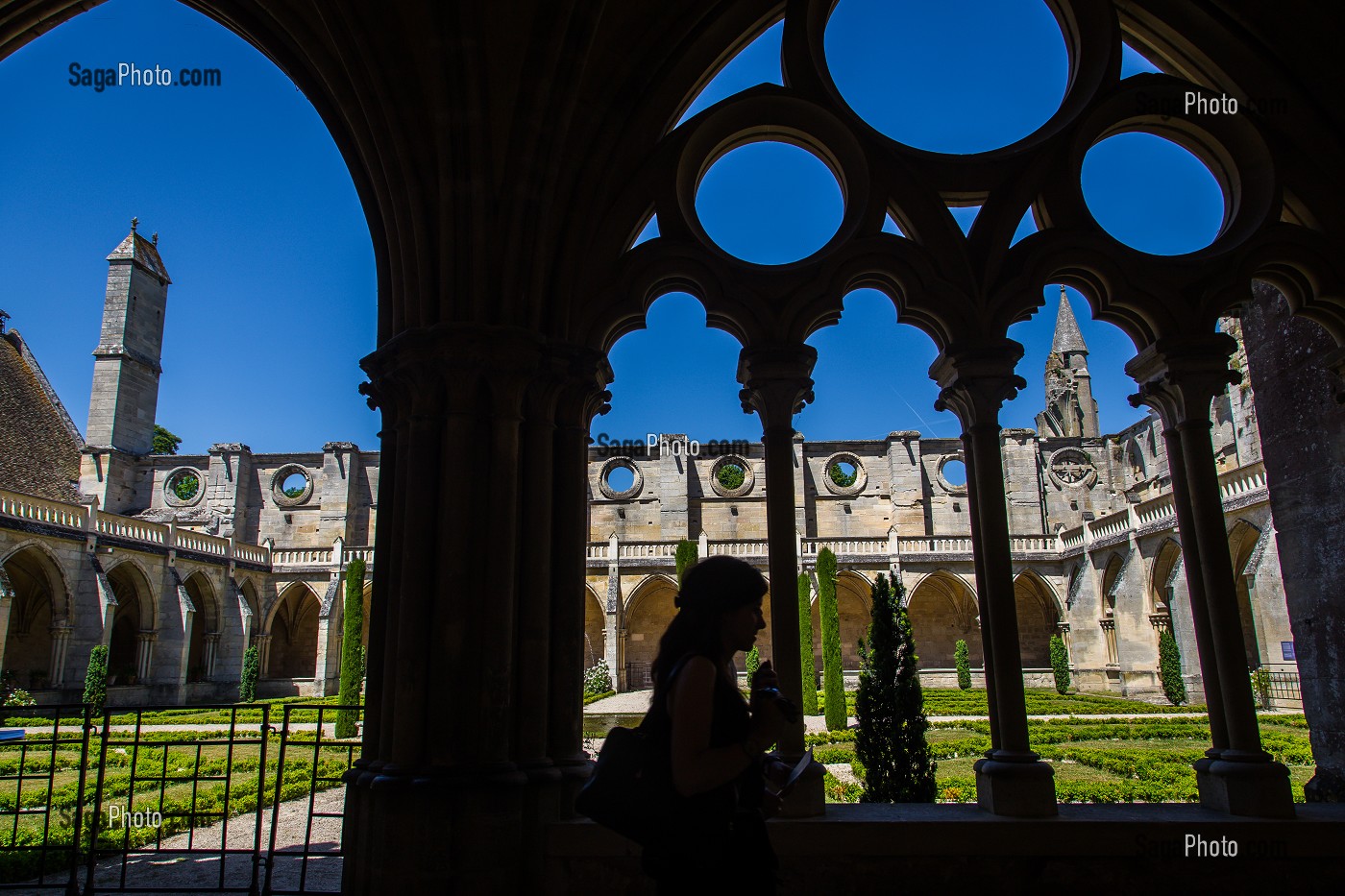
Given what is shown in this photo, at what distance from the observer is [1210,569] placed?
339 centimetres

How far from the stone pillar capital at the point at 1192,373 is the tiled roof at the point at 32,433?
2347 cm

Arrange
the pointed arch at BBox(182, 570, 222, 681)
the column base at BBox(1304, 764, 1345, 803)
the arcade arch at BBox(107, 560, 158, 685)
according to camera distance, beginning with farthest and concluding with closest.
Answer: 1. the pointed arch at BBox(182, 570, 222, 681)
2. the arcade arch at BBox(107, 560, 158, 685)
3. the column base at BBox(1304, 764, 1345, 803)

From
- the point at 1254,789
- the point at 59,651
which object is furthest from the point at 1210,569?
the point at 59,651

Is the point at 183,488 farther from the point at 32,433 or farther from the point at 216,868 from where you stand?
the point at 216,868

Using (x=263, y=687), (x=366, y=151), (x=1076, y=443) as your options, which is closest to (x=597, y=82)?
(x=366, y=151)

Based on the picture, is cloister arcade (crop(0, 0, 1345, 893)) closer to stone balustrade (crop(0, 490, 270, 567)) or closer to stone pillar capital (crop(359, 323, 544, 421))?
stone pillar capital (crop(359, 323, 544, 421))

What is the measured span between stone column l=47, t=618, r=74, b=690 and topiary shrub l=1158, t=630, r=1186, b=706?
22.6 metres

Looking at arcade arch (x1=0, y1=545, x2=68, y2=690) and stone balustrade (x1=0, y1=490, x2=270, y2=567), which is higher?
stone balustrade (x1=0, y1=490, x2=270, y2=567)

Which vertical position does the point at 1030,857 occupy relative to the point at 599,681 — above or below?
above

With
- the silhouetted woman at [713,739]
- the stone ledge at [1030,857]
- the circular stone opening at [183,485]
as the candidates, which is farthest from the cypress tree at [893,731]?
the circular stone opening at [183,485]

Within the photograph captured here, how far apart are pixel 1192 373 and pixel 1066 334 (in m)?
31.6

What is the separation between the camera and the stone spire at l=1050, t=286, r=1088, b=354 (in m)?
31.5

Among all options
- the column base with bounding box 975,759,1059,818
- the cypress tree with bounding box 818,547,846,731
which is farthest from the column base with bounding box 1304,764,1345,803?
the cypress tree with bounding box 818,547,846,731

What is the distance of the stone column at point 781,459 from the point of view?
Result: 10.8 feet
